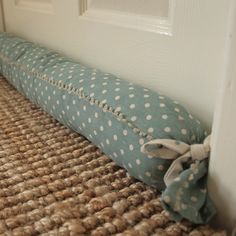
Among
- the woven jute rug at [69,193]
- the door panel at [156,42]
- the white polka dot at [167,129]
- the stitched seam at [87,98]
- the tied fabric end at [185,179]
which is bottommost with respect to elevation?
the woven jute rug at [69,193]

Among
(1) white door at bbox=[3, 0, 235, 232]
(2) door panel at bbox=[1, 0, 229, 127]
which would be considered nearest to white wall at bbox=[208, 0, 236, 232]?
(1) white door at bbox=[3, 0, 235, 232]

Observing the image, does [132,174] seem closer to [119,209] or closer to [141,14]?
[119,209]

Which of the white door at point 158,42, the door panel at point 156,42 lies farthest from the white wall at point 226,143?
the door panel at point 156,42

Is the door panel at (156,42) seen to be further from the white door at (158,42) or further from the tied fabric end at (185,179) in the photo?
the tied fabric end at (185,179)

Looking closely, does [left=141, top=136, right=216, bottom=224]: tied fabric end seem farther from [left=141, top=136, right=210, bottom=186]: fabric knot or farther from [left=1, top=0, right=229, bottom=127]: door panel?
[left=1, top=0, right=229, bottom=127]: door panel

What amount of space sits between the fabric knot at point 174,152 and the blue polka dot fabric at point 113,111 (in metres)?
0.01

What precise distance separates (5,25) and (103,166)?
826 mm

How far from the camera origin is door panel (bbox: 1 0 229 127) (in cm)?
49

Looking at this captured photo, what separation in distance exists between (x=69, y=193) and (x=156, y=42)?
293 millimetres

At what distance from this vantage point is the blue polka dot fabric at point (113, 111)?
426 mm

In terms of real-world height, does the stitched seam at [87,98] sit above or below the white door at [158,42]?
below

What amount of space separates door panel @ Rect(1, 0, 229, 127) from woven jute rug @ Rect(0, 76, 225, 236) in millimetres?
166

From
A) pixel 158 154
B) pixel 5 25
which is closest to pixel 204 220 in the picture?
pixel 158 154

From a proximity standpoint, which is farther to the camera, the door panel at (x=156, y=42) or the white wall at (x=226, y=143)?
the door panel at (x=156, y=42)
